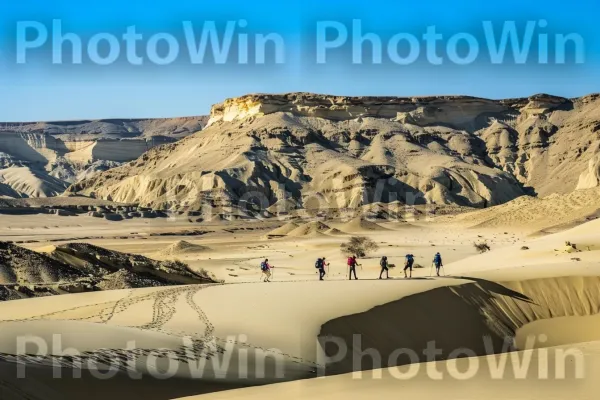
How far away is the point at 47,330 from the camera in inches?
464

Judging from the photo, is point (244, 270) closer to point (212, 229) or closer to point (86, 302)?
point (86, 302)

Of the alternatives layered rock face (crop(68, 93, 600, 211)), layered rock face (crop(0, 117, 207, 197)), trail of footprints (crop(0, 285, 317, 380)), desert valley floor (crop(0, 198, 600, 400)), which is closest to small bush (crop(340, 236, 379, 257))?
desert valley floor (crop(0, 198, 600, 400))

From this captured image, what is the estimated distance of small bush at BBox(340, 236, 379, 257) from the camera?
4253 cm

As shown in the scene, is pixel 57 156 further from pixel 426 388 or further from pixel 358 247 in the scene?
pixel 426 388

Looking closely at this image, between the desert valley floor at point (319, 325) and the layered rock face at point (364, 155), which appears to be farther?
the layered rock face at point (364, 155)

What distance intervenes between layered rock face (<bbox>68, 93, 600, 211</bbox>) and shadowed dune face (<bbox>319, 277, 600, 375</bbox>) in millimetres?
63279

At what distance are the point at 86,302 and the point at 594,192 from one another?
50.2 metres

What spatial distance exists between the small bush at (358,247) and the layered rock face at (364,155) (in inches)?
1695

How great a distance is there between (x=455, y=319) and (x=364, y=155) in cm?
9633

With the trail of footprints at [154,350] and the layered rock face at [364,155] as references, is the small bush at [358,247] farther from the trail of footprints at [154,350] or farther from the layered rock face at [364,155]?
the layered rock face at [364,155]

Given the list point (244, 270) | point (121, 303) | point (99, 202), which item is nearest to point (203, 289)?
point (121, 303)

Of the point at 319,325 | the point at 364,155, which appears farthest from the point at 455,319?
the point at 364,155

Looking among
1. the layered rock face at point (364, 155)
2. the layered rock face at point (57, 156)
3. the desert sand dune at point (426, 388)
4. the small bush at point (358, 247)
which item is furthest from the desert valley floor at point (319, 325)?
the layered rock face at point (57, 156)

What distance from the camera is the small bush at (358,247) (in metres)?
42.5
